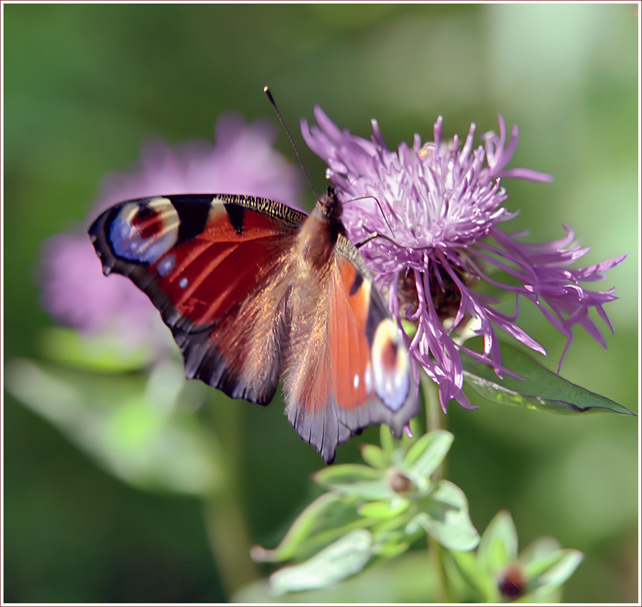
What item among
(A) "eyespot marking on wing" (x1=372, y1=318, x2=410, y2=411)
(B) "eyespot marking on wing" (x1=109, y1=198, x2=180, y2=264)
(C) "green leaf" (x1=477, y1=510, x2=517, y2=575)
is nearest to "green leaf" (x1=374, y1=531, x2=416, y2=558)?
(C) "green leaf" (x1=477, y1=510, x2=517, y2=575)

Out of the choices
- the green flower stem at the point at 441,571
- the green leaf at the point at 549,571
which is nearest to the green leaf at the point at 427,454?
the green flower stem at the point at 441,571

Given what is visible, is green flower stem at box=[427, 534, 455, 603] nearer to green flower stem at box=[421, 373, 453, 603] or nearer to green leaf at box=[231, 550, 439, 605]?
green flower stem at box=[421, 373, 453, 603]

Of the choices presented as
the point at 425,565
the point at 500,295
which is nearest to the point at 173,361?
the point at 425,565

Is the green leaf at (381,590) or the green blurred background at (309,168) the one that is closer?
the green leaf at (381,590)

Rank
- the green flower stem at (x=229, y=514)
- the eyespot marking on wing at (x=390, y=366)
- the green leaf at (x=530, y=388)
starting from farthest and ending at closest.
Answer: the green flower stem at (x=229, y=514) → the green leaf at (x=530, y=388) → the eyespot marking on wing at (x=390, y=366)

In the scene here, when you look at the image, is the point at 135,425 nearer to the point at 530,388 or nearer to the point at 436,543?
the point at 436,543

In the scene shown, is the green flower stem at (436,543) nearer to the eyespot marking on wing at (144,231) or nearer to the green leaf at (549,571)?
the green leaf at (549,571)
